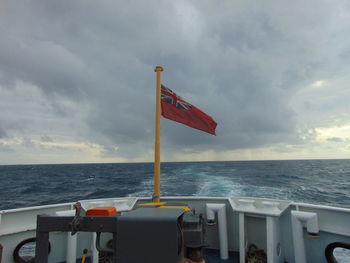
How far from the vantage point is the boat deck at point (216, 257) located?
4.17 meters

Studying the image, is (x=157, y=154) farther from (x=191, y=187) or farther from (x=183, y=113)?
(x=191, y=187)

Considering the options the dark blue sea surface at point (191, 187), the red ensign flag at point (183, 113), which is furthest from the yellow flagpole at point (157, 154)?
the dark blue sea surface at point (191, 187)

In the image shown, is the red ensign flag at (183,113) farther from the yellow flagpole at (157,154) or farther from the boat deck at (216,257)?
the boat deck at (216,257)

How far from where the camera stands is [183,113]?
16.7 feet

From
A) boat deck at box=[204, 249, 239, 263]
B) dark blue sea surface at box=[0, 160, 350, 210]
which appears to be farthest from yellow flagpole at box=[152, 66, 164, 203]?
dark blue sea surface at box=[0, 160, 350, 210]

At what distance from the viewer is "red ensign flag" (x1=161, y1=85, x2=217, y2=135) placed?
4844 millimetres

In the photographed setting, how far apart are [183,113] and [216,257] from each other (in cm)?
335

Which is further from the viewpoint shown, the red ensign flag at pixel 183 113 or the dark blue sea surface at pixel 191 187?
the dark blue sea surface at pixel 191 187

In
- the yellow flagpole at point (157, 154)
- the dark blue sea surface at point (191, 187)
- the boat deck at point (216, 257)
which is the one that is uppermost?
the yellow flagpole at point (157, 154)

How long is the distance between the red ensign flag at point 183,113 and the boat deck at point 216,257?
2841mm

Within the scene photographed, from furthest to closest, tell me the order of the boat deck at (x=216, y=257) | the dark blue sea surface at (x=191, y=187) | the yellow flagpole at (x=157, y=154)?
the dark blue sea surface at (x=191, y=187) < the boat deck at (x=216, y=257) < the yellow flagpole at (x=157, y=154)

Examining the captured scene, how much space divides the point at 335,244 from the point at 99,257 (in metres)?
4.48

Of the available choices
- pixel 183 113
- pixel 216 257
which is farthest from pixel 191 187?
pixel 183 113

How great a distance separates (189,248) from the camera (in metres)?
2.52
